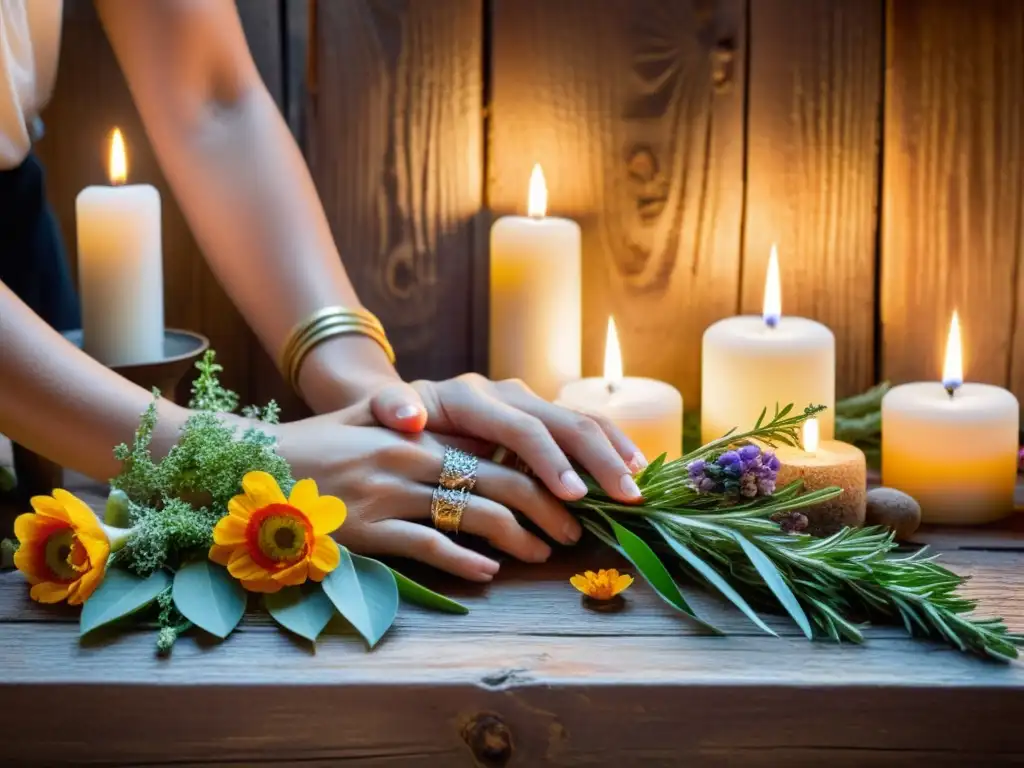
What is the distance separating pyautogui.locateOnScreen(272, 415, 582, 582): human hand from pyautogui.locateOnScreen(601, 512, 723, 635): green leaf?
0.22 ft

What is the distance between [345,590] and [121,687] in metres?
0.17

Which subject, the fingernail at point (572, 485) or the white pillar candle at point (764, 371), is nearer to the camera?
the fingernail at point (572, 485)

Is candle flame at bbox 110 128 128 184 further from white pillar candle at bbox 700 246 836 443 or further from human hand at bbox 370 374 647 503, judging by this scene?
white pillar candle at bbox 700 246 836 443

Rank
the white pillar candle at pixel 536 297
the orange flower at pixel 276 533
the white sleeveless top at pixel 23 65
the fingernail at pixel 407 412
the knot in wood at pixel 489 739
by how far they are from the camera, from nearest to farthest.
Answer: the knot in wood at pixel 489 739 < the orange flower at pixel 276 533 < the fingernail at pixel 407 412 < the white sleeveless top at pixel 23 65 < the white pillar candle at pixel 536 297

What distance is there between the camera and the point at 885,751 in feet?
2.77

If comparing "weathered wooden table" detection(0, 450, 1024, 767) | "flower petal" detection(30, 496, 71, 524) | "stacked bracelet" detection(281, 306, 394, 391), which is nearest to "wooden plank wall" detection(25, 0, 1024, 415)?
"stacked bracelet" detection(281, 306, 394, 391)

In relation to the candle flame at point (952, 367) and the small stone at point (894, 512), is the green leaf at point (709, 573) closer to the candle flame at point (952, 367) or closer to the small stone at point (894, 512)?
the small stone at point (894, 512)

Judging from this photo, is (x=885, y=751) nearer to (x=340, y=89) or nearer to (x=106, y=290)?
(x=106, y=290)

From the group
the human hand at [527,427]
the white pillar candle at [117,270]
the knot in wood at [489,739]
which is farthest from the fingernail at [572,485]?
the white pillar candle at [117,270]

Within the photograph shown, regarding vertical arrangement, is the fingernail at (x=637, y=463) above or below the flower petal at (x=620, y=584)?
above

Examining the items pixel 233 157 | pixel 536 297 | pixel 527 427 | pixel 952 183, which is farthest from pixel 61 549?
pixel 952 183

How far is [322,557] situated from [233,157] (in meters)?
0.48

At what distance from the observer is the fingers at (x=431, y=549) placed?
991 mm

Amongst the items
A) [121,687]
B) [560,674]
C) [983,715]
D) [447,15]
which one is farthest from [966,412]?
[121,687]
